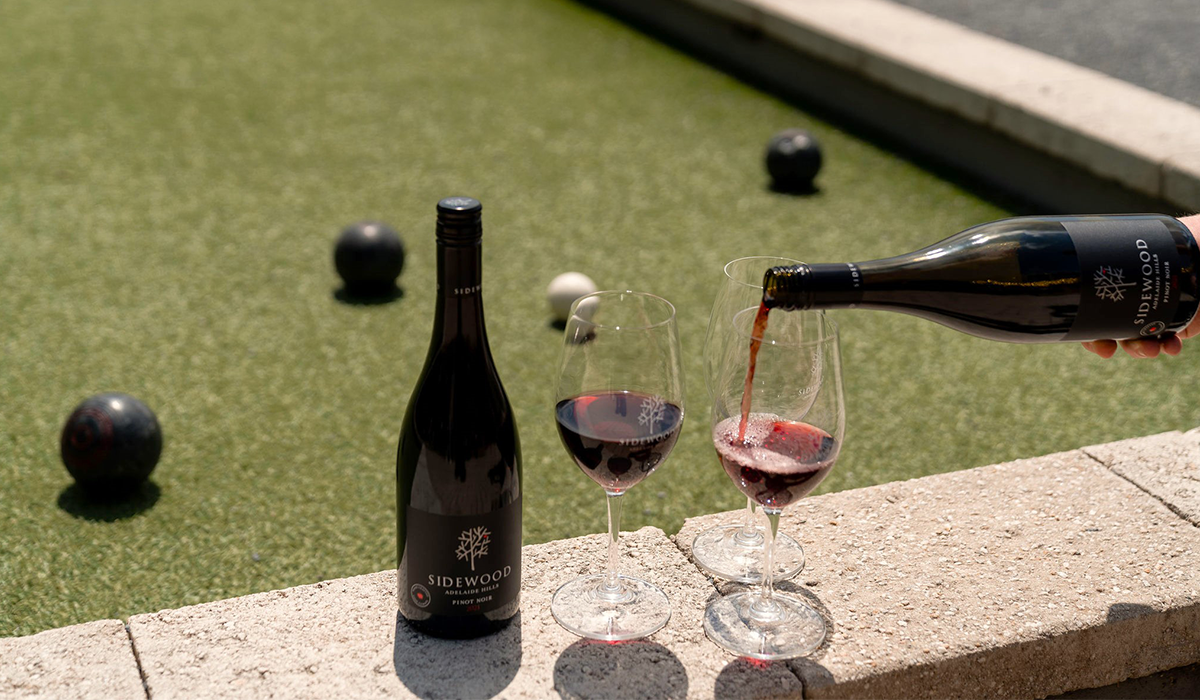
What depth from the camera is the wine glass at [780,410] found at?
183cm

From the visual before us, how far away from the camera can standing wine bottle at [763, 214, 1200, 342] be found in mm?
2102

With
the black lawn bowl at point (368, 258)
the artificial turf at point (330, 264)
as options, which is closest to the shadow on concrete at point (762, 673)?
the artificial turf at point (330, 264)

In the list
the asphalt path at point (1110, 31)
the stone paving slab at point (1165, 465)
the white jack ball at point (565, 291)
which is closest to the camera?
the stone paving slab at point (1165, 465)

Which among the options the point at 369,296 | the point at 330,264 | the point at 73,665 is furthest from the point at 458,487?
the point at 330,264

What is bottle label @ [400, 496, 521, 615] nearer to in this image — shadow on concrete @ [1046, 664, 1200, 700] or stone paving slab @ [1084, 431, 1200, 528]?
shadow on concrete @ [1046, 664, 1200, 700]

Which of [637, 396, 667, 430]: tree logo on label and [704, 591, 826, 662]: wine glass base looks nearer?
[637, 396, 667, 430]: tree logo on label

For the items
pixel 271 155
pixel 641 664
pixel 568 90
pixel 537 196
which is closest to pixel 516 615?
pixel 641 664

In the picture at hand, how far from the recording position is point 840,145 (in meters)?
7.04

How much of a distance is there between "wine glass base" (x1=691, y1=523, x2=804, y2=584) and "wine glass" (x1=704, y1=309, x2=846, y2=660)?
0.30 metres

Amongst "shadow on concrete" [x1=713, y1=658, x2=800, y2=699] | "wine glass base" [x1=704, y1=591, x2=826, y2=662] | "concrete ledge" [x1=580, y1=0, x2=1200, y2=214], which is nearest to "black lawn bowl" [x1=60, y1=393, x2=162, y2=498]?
"wine glass base" [x1=704, y1=591, x2=826, y2=662]

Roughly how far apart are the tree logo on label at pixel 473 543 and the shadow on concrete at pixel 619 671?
0.81 ft

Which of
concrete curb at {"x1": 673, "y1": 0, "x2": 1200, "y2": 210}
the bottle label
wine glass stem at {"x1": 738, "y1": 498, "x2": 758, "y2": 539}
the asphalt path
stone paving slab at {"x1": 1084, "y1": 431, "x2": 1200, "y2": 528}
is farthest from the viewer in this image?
the asphalt path

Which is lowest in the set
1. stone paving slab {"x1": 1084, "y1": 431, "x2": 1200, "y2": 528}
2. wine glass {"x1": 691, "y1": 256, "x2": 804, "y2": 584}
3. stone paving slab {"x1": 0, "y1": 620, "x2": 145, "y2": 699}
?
stone paving slab {"x1": 0, "y1": 620, "x2": 145, "y2": 699}

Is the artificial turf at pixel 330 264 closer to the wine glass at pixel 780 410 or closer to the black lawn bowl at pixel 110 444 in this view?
the black lawn bowl at pixel 110 444
